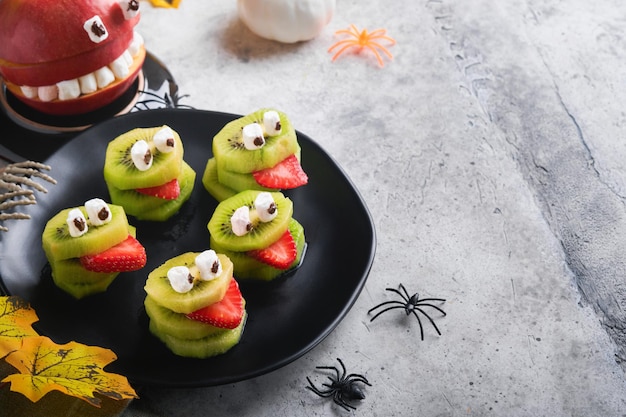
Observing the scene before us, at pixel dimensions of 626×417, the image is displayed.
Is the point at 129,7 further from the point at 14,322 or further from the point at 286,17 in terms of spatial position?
the point at 14,322

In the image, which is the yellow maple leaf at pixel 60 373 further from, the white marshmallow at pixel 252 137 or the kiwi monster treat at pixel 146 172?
the white marshmallow at pixel 252 137

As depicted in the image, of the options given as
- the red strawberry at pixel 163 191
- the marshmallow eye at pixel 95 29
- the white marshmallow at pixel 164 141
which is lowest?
the red strawberry at pixel 163 191

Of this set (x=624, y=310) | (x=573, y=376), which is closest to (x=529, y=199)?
(x=624, y=310)

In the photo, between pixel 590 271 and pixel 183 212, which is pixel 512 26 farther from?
pixel 183 212

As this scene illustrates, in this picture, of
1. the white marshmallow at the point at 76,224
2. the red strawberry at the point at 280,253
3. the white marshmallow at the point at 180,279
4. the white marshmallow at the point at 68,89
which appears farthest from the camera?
the white marshmallow at the point at 68,89

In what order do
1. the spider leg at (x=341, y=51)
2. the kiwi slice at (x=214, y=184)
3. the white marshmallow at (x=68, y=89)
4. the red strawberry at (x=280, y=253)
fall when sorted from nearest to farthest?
the red strawberry at (x=280, y=253), the kiwi slice at (x=214, y=184), the white marshmallow at (x=68, y=89), the spider leg at (x=341, y=51)

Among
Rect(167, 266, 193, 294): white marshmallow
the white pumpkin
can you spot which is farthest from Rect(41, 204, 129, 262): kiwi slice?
the white pumpkin

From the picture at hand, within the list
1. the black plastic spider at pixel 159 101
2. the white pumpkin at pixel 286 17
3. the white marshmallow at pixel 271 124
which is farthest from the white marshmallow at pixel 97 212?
the white pumpkin at pixel 286 17
